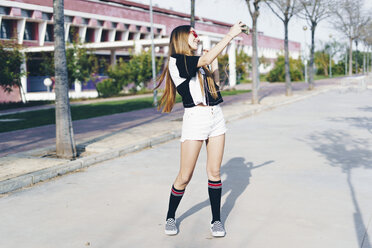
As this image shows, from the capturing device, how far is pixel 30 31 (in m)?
37.8

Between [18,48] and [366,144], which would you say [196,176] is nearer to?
[366,144]

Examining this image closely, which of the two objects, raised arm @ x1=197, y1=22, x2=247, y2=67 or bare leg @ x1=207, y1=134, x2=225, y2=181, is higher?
raised arm @ x1=197, y1=22, x2=247, y2=67

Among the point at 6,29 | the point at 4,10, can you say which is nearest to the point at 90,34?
the point at 6,29

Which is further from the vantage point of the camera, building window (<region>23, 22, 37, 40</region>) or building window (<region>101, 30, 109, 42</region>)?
building window (<region>101, 30, 109, 42</region>)

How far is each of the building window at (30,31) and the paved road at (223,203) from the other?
3160cm

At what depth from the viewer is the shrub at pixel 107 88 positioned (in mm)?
31578

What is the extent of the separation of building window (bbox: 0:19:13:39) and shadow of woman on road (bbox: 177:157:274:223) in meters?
31.2

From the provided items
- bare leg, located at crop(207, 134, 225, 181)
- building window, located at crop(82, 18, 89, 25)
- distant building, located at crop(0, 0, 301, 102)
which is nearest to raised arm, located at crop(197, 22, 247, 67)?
bare leg, located at crop(207, 134, 225, 181)

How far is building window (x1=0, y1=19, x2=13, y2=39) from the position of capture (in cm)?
3481

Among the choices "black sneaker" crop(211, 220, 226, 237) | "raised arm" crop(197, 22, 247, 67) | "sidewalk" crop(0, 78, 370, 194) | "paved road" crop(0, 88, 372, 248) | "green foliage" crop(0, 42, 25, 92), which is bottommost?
"paved road" crop(0, 88, 372, 248)

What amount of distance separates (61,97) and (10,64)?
16.4 meters

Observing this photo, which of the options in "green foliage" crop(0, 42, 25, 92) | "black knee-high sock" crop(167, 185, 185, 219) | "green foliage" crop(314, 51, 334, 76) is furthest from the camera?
"green foliage" crop(314, 51, 334, 76)

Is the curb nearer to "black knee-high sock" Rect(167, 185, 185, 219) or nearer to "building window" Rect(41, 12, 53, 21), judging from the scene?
"black knee-high sock" Rect(167, 185, 185, 219)

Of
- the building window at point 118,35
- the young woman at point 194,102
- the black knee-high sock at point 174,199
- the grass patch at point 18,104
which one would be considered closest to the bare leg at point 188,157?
the young woman at point 194,102
